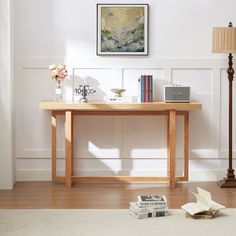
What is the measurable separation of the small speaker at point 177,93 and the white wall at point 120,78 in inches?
14.3

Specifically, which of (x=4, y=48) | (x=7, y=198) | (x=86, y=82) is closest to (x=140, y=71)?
(x=86, y=82)

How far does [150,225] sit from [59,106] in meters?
1.68

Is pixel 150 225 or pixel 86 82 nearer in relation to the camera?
pixel 150 225

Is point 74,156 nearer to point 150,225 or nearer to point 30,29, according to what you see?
point 30,29

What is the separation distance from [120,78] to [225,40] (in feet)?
3.62

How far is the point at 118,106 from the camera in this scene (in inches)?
191

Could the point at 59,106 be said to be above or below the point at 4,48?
below

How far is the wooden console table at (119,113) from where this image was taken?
15.9ft

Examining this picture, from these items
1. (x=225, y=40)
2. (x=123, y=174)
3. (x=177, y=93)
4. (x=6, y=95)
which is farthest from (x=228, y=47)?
(x=6, y=95)

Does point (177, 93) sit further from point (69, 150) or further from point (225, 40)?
point (69, 150)

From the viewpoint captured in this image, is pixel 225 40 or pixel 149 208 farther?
pixel 225 40

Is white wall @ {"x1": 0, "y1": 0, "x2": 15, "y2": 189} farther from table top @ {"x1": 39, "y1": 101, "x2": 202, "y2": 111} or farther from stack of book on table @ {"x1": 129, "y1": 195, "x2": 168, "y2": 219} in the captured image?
stack of book on table @ {"x1": 129, "y1": 195, "x2": 168, "y2": 219}

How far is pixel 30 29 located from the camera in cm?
530

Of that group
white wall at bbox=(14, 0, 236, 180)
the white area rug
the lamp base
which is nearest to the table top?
white wall at bbox=(14, 0, 236, 180)
